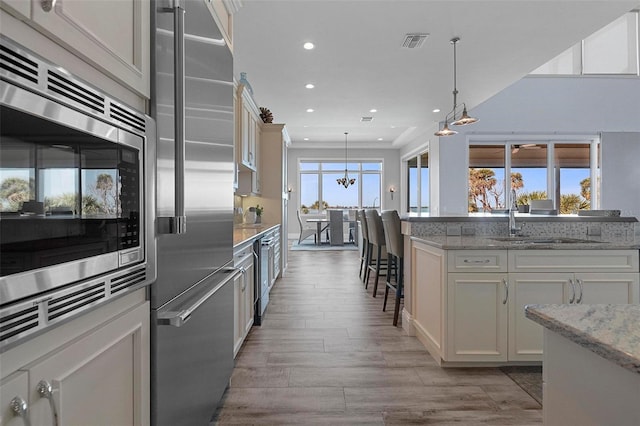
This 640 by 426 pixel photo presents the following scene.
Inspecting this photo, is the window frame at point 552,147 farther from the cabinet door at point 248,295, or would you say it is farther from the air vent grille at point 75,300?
the air vent grille at point 75,300

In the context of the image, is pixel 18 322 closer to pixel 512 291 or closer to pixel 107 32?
pixel 107 32

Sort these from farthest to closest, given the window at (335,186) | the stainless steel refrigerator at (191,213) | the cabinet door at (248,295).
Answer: the window at (335,186) → the cabinet door at (248,295) → the stainless steel refrigerator at (191,213)

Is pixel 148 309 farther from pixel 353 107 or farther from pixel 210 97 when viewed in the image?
pixel 353 107

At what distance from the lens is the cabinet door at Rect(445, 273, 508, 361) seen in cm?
240

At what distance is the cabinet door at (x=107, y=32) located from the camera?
2.24 feet

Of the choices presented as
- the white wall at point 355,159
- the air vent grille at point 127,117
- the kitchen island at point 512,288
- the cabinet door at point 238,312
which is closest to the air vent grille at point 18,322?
the air vent grille at point 127,117

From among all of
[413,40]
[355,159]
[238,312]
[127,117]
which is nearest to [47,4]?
[127,117]

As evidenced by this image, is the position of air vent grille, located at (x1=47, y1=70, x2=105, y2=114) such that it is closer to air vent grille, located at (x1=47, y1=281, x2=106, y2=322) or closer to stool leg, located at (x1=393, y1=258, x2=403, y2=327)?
air vent grille, located at (x1=47, y1=281, x2=106, y2=322)

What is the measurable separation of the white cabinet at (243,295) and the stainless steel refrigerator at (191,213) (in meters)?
0.37

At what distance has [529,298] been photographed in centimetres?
239

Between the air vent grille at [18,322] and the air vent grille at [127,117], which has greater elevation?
the air vent grille at [127,117]

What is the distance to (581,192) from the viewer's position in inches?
321

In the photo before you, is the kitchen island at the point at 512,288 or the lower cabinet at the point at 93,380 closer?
the lower cabinet at the point at 93,380

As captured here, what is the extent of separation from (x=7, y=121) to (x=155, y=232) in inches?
20.9
